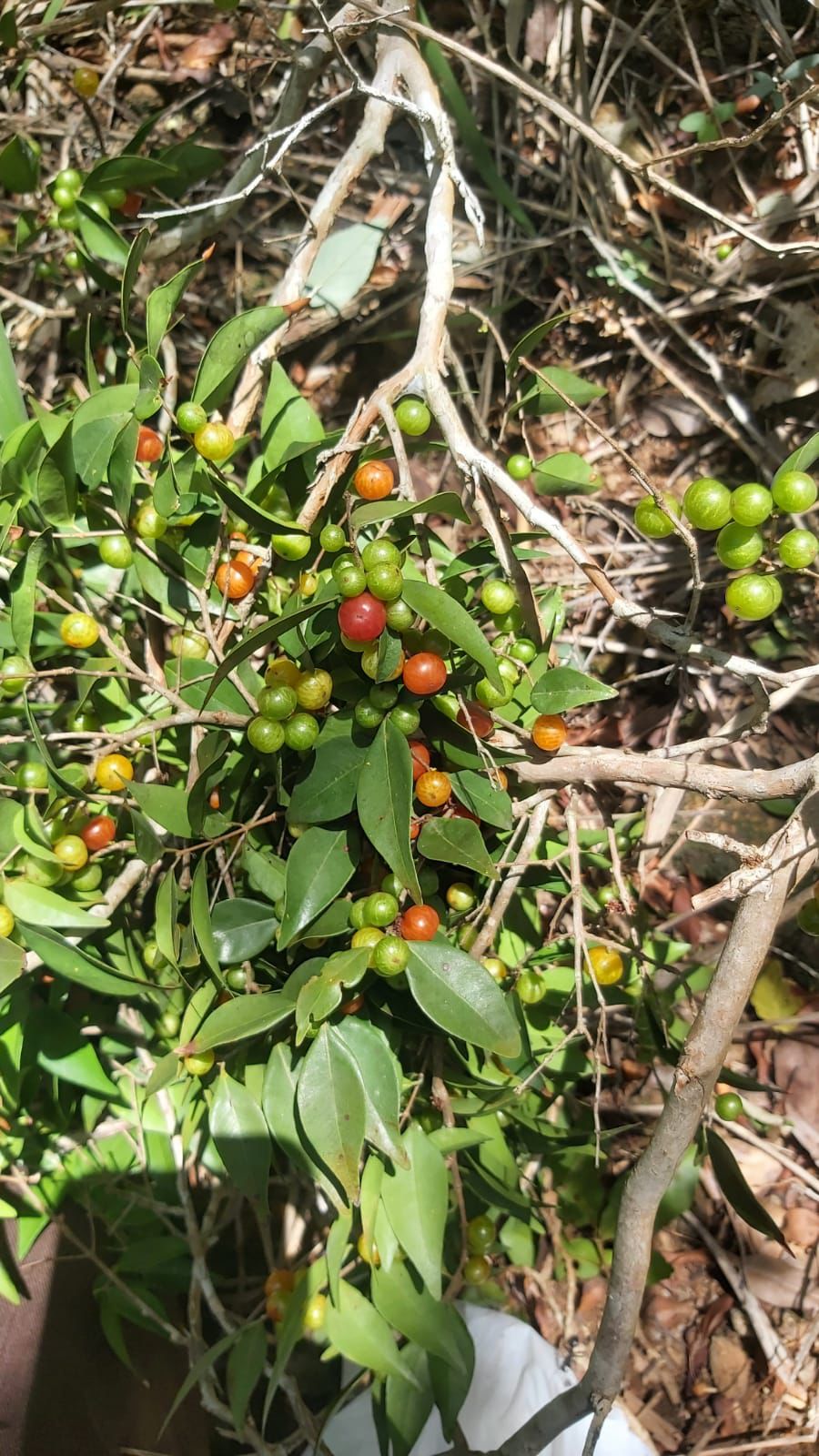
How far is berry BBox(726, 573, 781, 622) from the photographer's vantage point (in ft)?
A: 3.28

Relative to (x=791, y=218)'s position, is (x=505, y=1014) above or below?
below

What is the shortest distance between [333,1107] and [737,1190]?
54cm

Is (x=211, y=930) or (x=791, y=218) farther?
(x=791, y=218)

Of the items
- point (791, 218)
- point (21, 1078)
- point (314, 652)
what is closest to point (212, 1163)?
point (21, 1078)

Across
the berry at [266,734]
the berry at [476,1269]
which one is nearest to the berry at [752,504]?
the berry at [266,734]

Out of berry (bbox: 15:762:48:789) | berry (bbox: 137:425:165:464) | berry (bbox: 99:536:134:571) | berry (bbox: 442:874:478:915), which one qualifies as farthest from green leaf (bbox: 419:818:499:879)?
berry (bbox: 137:425:165:464)

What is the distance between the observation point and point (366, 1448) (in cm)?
160

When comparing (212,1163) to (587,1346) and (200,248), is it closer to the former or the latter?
(587,1346)

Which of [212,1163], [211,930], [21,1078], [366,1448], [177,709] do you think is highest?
[177,709]

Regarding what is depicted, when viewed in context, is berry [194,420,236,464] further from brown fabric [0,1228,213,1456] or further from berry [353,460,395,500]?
brown fabric [0,1228,213,1456]

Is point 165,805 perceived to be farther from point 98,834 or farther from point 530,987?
point 530,987

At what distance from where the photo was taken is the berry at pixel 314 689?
110 cm

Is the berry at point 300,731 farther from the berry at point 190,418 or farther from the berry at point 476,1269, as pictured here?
the berry at point 476,1269

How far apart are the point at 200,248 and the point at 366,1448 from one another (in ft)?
7.20
